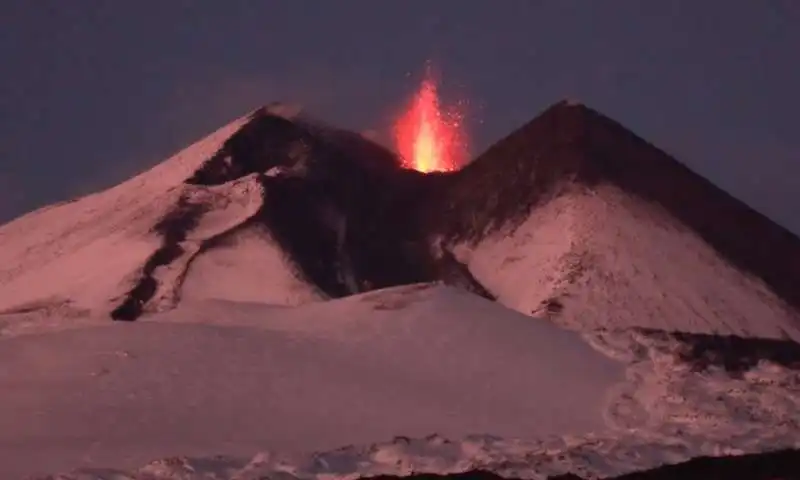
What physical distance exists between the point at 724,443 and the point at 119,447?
28.7 ft

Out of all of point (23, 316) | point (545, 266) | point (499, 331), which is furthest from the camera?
point (545, 266)

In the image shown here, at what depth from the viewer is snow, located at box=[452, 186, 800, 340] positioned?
5222 cm

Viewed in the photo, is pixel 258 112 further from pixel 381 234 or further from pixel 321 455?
pixel 321 455

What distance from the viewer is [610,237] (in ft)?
201

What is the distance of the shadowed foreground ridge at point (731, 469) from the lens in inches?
575

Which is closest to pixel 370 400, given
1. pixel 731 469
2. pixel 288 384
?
pixel 288 384

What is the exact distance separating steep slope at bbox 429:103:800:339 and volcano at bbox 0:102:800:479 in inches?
7.9

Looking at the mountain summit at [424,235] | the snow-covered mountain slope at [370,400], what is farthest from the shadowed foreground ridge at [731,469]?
the mountain summit at [424,235]

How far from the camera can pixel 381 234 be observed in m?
68.8

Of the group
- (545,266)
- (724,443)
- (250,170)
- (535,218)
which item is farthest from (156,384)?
(250,170)

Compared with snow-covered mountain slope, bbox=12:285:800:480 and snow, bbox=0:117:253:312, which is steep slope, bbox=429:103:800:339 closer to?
snow, bbox=0:117:253:312

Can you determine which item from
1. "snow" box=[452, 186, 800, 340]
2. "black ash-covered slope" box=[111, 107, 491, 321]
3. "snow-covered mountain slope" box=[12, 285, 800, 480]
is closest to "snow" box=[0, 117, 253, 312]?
"black ash-covered slope" box=[111, 107, 491, 321]

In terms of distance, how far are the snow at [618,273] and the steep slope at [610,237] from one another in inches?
3.4

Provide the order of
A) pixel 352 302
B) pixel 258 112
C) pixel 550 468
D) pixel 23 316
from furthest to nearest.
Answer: pixel 258 112 → pixel 23 316 → pixel 352 302 → pixel 550 468
